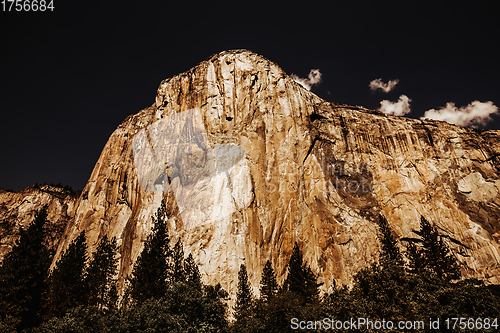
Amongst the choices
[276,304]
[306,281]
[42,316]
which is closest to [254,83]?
[306,281]

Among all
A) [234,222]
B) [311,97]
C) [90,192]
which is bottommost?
[234,222]

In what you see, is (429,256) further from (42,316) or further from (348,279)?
(42,316)

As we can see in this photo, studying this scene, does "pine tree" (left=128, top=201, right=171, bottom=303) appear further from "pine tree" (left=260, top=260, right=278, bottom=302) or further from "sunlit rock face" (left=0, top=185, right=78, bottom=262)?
"sunlit rock face" (left=0, top=185, right=78, bottom=262)

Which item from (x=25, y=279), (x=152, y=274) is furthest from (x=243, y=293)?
(x=25, y=279)

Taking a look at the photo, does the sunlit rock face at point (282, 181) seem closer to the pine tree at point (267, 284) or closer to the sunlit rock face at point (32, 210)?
the pine tree at point (267, 284)

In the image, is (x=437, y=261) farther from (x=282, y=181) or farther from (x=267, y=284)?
(x=282, y=181)

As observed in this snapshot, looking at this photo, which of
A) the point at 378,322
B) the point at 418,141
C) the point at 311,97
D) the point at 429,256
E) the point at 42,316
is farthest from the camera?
the point at 311,97

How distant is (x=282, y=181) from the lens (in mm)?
54781

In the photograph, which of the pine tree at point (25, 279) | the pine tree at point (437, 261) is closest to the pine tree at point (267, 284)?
the pine tree at point (437, 261)

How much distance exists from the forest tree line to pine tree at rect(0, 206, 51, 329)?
9 centimetres

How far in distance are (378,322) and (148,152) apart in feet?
204

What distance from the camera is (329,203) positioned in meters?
52.2

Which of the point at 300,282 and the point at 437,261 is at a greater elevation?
the point at 437,261

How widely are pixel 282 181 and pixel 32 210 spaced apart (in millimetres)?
78652
